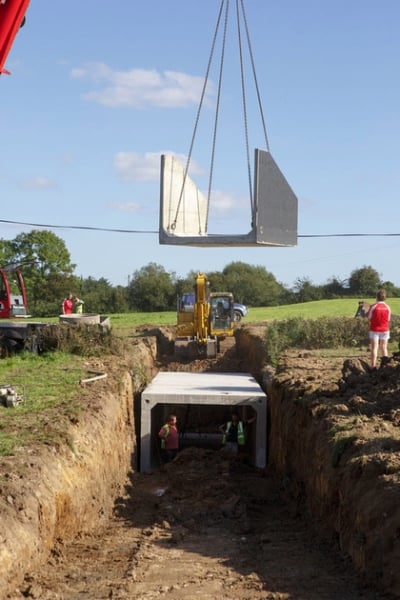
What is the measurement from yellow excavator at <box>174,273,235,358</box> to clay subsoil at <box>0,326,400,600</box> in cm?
1309

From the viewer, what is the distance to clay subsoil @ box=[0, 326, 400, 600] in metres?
8.59

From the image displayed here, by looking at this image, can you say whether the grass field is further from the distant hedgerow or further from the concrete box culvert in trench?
the concrete box culvert in trench

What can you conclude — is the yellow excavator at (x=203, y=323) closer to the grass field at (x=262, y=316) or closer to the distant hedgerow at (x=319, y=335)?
the distant hedgerow at (x=319, y=335)

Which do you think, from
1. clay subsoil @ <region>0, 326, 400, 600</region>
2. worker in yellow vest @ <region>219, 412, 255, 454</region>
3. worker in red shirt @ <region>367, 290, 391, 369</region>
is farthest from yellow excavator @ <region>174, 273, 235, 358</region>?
worker in red shirt @ <region>367, 290, 391, 369</region>

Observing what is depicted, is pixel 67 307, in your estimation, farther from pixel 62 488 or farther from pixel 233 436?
pixel 62 488

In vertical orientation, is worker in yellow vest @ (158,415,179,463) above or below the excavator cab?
below

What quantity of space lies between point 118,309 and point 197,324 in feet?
148

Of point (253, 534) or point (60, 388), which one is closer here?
point (253, 534)

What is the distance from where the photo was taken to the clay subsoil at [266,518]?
338 inches

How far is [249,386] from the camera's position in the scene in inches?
816

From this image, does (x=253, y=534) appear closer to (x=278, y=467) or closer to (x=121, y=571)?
(x=121, y=571)

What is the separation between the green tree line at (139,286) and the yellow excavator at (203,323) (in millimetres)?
39145

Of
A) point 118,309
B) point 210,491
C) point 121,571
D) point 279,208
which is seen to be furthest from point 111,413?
point 118,309

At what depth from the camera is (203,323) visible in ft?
103
